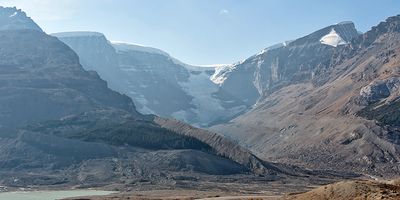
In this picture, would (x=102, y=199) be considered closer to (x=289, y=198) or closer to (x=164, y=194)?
(x=164, y=194)

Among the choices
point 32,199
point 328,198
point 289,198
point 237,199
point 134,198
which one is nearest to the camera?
point 328,198

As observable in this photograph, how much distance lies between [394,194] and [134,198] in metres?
110

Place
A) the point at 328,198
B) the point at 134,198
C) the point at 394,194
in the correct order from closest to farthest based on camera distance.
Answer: the point at 394,194 → the point at 328,198 → the point at 134,198

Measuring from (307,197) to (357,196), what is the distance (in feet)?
26.7

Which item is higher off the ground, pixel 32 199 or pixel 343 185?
pixel 343 185

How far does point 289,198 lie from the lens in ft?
313

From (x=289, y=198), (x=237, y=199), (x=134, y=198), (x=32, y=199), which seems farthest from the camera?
(x=32, y=199)

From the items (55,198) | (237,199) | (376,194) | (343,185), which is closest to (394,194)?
(376,194)

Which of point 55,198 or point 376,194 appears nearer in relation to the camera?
point 376,194

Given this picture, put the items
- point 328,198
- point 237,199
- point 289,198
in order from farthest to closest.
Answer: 1. point 237,199
2. point 289,198
3. point 328,198

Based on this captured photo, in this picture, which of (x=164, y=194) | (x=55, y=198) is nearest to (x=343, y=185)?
(x=164, y=194)

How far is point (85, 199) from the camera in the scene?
7023 inches

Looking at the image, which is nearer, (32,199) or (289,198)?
(289,198)

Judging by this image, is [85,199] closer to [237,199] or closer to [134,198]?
[134,198]
